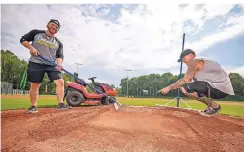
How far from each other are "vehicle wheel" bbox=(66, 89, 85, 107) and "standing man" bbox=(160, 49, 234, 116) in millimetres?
2331

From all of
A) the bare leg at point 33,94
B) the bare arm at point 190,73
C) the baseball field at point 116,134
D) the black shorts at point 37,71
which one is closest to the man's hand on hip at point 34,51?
the black shorts at point 37,71

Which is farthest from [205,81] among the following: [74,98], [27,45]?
[74,98]

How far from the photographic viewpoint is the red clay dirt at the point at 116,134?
70.0 inches

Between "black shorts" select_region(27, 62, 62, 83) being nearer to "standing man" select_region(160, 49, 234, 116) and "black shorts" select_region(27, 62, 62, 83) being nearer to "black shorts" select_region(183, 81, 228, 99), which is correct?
"standing man" select_region(160, 49, 234, 116)

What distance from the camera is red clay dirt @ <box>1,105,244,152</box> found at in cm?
178

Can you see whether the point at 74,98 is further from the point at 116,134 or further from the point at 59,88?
the point at 116,134

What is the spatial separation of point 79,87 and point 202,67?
2673 mm

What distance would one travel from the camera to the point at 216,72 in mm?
3150

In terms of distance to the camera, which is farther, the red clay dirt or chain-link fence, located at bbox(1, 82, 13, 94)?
chain-link fence, located at bbox(1, 82, 13, 94)

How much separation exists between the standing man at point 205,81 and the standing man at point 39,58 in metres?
1.85

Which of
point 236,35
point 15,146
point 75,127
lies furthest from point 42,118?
point 236,35

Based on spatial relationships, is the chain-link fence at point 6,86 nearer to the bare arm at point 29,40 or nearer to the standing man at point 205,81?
the bare arm at point 29,40

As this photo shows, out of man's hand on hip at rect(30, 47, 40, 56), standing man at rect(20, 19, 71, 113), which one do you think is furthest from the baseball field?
man's hand on hip at rect(30, 47, 40, 56)

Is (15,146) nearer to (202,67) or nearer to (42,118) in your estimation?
Result: (42,118)
